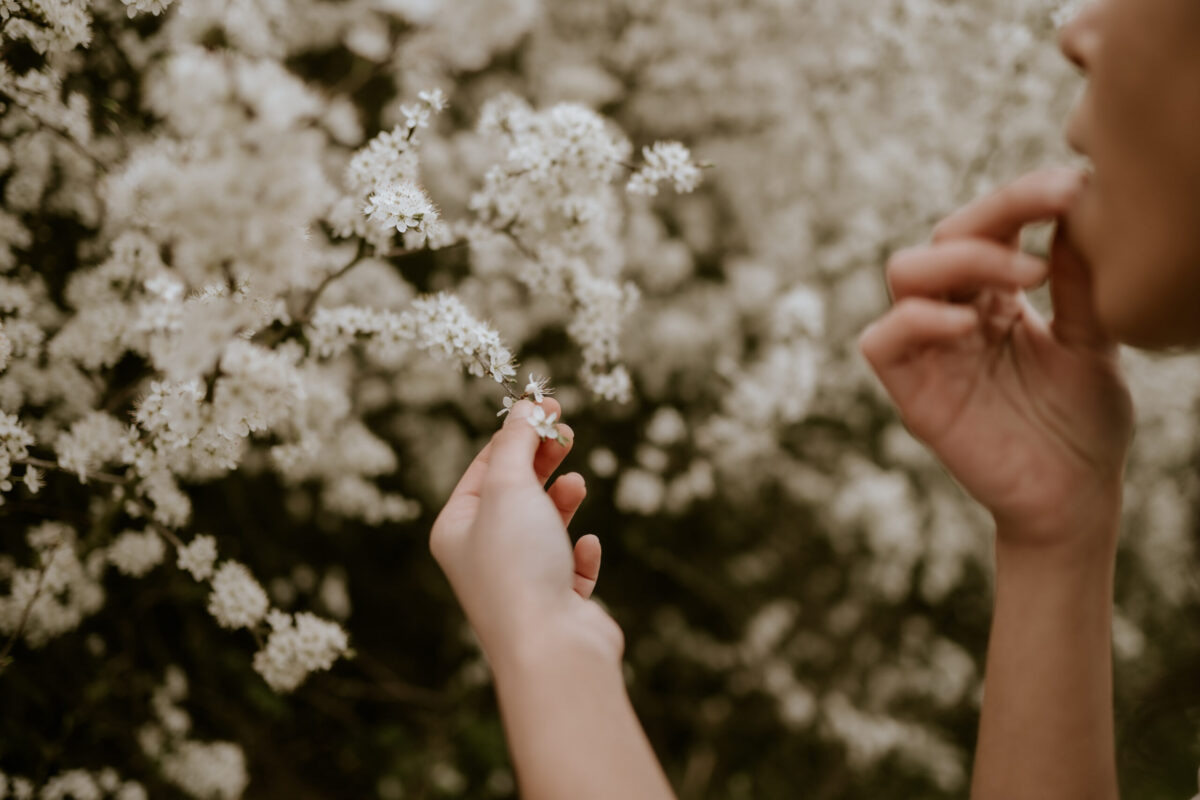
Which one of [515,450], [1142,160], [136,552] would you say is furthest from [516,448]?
[136,552]

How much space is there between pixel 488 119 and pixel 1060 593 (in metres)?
1.23

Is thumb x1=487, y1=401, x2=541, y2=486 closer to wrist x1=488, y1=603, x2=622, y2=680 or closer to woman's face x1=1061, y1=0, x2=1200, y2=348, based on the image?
wrist x1=488, y1=603, x2=622, y2=680

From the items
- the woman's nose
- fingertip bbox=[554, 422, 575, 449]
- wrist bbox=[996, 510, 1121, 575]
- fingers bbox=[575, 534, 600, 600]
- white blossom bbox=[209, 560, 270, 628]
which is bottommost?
white blossom bbox=[209, 560, 270, 628]

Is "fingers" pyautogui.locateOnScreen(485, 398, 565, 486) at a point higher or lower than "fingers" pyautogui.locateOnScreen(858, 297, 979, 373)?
lower

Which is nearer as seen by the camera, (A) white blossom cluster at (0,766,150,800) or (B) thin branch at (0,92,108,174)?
(B) thin branch at (0,92,108,174)

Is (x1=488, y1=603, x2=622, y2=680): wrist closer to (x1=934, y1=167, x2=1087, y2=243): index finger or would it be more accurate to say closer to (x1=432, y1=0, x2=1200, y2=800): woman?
(x1=432, y1=0, x2=1200, y2=800): woman

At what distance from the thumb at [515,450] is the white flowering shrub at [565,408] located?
0.16 metres

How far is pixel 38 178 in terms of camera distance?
1.49 metres

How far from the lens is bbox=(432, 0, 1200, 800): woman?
73 centimetres

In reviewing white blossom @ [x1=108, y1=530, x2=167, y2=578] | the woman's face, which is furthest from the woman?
white blossom @ [x1=108, y1=530, x2=167, y2=578]

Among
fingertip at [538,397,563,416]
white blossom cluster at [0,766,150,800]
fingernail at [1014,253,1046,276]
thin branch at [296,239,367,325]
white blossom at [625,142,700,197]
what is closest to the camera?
fingernail at [1014,253,1046,276]

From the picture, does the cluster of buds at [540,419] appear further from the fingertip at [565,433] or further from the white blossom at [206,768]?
the white blossom at [206,768]

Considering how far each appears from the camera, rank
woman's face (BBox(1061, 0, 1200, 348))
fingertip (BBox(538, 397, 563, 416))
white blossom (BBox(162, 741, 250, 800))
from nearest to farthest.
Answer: woman's face (BBox(1061, 0, 1200, 348))
fingertip (BBox(538, 397, 563, 416))
white blossom (BBox(162, 741, 250, 800))


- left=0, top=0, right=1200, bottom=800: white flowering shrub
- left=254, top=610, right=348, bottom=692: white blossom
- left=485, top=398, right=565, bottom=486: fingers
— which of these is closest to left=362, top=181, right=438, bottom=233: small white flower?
left=0, top=0, right=1200, bottom=800: white flowering shrub
